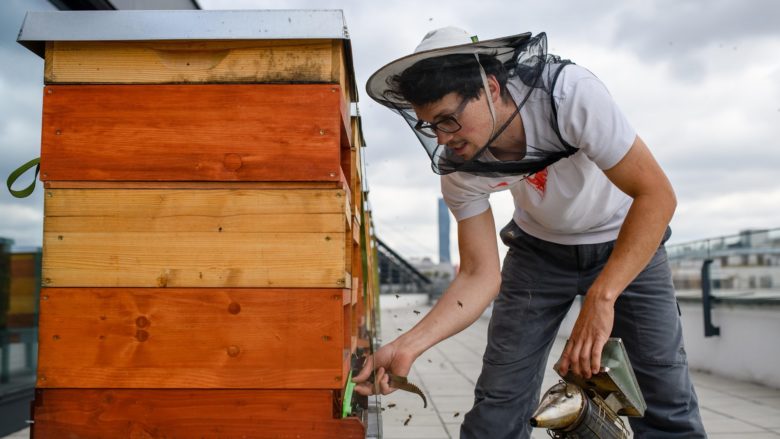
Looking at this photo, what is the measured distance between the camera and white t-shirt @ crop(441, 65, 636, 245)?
148 centimetres

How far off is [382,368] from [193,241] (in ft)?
1.56

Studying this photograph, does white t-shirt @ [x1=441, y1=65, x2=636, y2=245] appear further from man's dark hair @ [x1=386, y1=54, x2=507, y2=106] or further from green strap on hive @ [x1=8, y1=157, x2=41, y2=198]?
green strap on hive @ [x1=8, y1=157, x2=41, y2=198]

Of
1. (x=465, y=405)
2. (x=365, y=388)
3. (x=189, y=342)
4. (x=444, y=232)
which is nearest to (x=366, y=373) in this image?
(x=365, y=388)

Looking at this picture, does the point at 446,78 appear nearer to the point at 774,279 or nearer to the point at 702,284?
the point at 774,279

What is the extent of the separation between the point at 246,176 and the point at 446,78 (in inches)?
18.4

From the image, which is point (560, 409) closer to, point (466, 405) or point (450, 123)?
point (450, 123)

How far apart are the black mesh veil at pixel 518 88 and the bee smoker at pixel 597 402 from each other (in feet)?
1.43

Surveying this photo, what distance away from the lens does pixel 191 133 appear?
57.7 inches

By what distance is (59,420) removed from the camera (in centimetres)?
144

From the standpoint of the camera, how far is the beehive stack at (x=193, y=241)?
1.44 metres

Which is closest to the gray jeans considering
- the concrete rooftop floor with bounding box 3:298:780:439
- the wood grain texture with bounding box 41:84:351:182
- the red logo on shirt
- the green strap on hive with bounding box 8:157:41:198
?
the red logo on shirt

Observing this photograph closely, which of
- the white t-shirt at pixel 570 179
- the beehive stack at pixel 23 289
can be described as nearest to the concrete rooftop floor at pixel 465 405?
the beehive stack at pixel 23 289

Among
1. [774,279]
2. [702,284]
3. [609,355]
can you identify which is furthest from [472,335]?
[609,355]

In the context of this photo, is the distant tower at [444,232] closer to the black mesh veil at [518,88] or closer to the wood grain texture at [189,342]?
the black mesh veil at [518,88]
